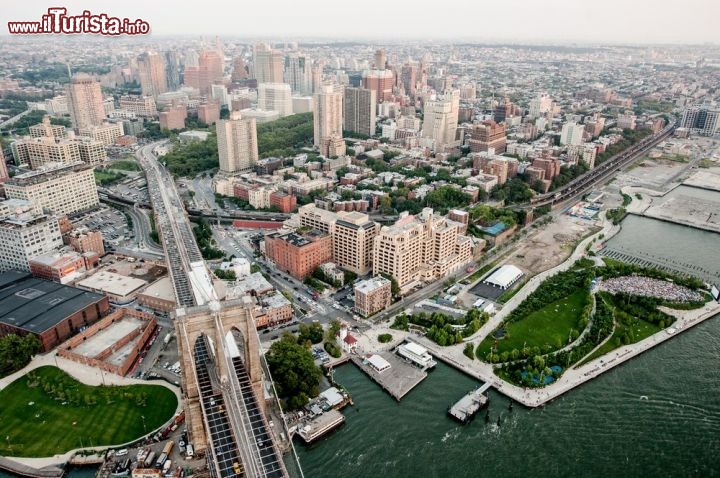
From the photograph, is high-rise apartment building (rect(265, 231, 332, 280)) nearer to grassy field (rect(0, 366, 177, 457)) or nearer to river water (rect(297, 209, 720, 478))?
river water (rect(297, 209, 720, 478))

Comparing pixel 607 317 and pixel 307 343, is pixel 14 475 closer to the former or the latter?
pixel 307 343

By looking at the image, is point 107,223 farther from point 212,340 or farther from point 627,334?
point 627,334

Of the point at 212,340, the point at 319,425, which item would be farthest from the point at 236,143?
the point at 319,425

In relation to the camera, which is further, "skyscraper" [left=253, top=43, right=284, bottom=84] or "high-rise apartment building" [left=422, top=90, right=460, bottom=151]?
"skyscraper" [left=253, top=43, right=284, bottom=84]

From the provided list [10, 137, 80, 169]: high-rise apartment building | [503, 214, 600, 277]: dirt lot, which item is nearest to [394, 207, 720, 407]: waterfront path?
[503, 214, 600, 277]: dirt lot

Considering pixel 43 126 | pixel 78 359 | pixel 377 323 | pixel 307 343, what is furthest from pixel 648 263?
pixel 43 126

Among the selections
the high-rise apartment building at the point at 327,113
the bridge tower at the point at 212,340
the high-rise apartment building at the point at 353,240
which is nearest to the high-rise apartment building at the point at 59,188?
the high-rise apartment building at the point at 353,240
